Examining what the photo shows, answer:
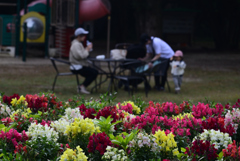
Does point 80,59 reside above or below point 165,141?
above

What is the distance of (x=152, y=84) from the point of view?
1295cm

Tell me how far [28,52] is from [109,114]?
756 inches

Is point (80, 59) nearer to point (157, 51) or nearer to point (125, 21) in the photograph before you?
point (157, 51)

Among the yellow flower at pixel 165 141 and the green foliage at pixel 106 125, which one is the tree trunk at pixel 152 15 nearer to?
the green foliage at pixel 106 125

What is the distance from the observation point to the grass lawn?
10.0m

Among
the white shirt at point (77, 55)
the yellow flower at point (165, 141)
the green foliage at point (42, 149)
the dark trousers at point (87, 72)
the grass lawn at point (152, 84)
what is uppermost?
the white shirt at point (77, 55)

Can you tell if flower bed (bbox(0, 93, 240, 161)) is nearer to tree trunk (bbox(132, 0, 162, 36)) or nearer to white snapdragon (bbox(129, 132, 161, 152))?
white snapdragon (bbox(129, 132, 161, 152))

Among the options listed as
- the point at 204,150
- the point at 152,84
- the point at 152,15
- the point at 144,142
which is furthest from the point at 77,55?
the point at 152,15

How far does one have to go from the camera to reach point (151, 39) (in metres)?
11.4

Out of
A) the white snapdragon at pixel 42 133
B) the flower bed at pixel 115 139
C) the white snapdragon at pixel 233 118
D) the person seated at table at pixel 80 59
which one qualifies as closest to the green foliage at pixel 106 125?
the flower bed at pixel 115 139

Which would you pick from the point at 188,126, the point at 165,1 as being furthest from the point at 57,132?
the point at 165,1

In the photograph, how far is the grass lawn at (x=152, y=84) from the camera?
10031 millimetres

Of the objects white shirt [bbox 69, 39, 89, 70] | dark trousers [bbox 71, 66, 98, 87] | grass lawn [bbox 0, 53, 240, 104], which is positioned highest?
white shirt [bbox 69, 39, 89, 70]

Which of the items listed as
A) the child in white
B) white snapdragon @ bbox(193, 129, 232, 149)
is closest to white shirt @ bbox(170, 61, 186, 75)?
the child in white
